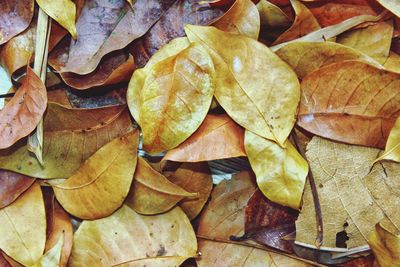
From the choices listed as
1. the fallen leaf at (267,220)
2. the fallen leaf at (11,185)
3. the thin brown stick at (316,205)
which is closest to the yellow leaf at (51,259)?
the fallen leaf at (11,185)

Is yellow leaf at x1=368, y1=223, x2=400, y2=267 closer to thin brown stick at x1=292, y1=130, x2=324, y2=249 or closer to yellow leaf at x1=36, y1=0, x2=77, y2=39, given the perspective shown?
thin brown stick at x1=292, y1=130, x2=324, y2=249

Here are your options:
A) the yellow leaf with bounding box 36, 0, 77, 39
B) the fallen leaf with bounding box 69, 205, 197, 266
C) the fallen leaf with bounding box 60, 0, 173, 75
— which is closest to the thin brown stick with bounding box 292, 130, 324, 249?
the fallen leaf with bounding box 69, 205, 197, 266

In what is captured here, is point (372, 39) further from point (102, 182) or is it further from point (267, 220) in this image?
point (102, 182)

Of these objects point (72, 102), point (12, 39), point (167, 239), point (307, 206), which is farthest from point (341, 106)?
point (12, 39)

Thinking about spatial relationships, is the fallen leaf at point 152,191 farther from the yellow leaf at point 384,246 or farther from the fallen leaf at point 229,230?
the yellow leaf at point 384,246

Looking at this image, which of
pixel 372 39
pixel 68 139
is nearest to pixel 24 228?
pixel 68 139

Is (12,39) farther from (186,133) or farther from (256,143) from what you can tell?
(256,143)

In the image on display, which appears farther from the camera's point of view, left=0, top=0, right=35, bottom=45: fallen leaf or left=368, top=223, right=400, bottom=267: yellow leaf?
left=0, top=0, right=35, bottom=45: fallen leaf
